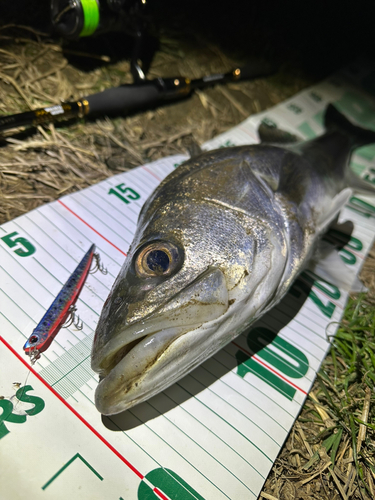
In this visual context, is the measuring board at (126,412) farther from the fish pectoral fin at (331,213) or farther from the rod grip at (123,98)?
the rod grip at (123,98)

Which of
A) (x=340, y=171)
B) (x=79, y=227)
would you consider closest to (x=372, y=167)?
(x=340, y=171)

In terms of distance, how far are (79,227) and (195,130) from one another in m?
1.40

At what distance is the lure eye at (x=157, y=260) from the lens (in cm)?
119

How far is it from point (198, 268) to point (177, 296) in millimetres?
131

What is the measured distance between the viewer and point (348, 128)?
312 centimetres

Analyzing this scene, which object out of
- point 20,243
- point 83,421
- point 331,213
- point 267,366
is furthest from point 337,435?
point 20,243

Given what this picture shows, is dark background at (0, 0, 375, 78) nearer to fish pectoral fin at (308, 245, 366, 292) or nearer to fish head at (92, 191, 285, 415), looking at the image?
fish head at (92, 191, 285, 415)

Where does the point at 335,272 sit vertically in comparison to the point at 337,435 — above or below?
above

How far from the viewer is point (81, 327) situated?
1.44 m

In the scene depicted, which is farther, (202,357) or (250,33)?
(250,33)

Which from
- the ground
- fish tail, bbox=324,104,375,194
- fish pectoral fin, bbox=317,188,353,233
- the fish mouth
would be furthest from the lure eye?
fish tail, bbox=324,104,375,194

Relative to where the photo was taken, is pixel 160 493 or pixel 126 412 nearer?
pixel 160 493

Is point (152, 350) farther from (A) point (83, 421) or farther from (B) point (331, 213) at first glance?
(B) point (331, 213)

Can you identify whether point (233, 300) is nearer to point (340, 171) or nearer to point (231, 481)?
point (231, 481)
